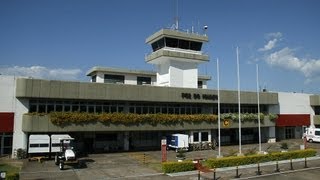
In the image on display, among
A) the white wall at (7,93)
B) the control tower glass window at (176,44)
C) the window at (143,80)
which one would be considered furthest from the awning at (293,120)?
the white wall at (7,93)

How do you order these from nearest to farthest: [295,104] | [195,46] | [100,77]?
1. [195,46]
2. [100,77]
3. [295,104]

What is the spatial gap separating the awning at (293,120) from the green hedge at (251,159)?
63.0 ft

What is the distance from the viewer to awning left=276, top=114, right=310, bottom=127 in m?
62.6

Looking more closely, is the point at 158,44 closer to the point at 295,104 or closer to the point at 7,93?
the point at 7,93

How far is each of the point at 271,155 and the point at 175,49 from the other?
2362 cm

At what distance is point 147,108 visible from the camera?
4869 cm

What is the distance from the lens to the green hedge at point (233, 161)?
107ft

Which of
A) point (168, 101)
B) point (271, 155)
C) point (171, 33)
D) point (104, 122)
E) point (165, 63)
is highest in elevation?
point (171, 33)

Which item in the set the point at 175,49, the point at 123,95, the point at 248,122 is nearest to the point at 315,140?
the point at 248,122

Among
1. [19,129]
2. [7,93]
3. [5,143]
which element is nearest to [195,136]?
[19,129]

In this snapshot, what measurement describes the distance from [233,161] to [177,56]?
2276 cm

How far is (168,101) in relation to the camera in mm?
48062

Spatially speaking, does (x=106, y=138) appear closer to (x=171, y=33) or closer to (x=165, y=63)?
(x=165, y=63)

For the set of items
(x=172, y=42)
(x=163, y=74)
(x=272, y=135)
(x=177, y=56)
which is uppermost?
(x=172, y=42)
